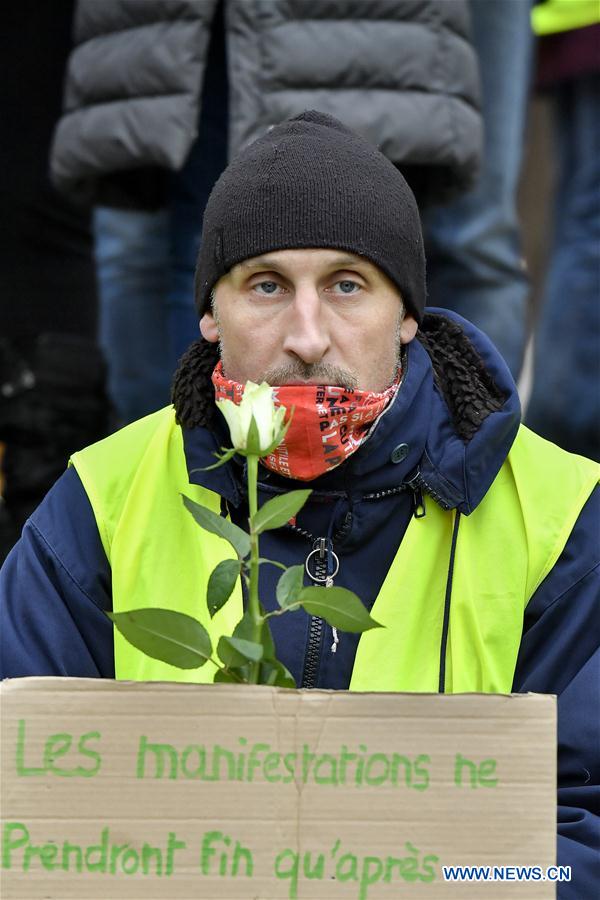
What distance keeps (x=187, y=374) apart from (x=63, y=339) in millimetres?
1664

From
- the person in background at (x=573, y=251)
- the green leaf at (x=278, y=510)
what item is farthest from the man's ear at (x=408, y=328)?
the person in background at (x=573, y=251)

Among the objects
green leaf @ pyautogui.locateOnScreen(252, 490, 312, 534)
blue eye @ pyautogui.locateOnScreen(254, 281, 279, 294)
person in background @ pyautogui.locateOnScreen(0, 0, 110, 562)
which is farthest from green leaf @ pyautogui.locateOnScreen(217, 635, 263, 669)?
person in background @ pyautogui.locateOnScreen(0, 0, 110, 562)

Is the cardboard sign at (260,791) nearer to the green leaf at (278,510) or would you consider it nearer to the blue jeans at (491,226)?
the green leaf at (278,510)

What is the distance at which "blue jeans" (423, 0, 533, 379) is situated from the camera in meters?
3.60

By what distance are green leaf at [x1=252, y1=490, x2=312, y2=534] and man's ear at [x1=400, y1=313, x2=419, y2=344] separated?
0.82 m

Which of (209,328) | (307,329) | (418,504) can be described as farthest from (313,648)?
(209,328)

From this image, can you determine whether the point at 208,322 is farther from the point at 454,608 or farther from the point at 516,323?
the point at 516,323

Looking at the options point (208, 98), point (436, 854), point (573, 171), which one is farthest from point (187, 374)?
point (573, 171)

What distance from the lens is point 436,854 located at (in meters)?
1.50

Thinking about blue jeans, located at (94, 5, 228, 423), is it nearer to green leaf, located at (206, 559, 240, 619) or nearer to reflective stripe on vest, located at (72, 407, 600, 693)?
reflective stripe on vest, located at (72, 407, 600, 693)

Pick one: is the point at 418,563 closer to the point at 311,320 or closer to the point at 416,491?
the point at 416,491

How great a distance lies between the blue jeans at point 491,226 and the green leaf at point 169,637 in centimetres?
218

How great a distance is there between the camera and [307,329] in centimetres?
217

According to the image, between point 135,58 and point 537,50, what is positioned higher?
point 537,50
